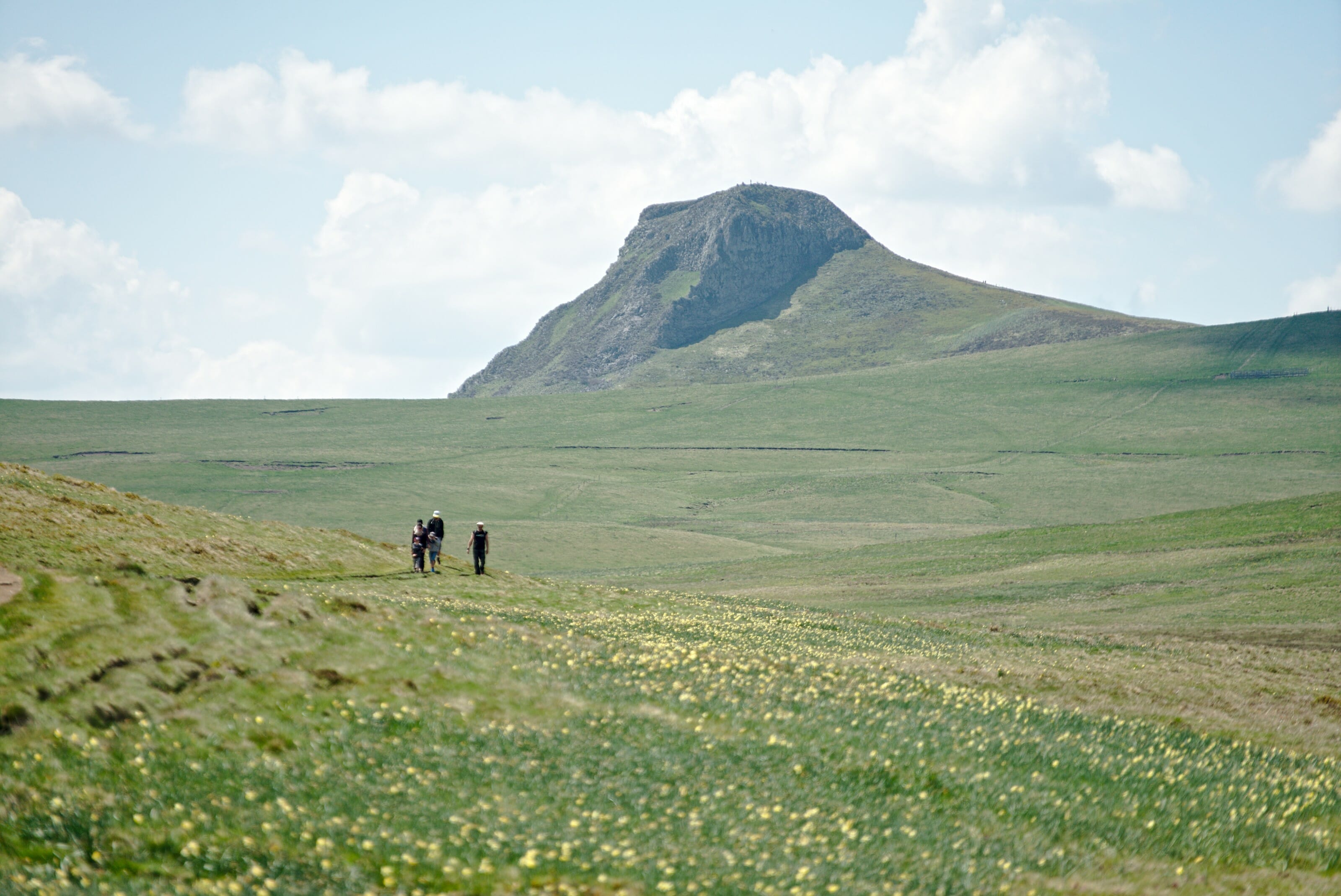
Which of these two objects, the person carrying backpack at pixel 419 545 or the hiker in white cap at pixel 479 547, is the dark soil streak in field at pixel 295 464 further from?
the person carrying backpack at pixel 419 545

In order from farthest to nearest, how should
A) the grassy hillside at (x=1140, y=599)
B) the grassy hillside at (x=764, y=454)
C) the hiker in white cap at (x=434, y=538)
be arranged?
the grassy hillside at (x=764, y=454) → the hiker in white cap at (x=434, y=538) → the grassy hillside at (x=1140, y=599)

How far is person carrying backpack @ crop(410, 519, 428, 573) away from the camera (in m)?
36.7

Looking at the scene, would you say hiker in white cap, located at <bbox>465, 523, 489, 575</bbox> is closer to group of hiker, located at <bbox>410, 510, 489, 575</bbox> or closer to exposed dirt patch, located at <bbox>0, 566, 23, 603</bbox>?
group of hiker, located at <bbox>410, 510, 489, 575</bbox>

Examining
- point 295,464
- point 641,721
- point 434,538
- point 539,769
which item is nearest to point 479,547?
point 434,538

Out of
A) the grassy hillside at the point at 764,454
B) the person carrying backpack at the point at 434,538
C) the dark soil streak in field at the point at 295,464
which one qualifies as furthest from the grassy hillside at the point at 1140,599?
the dark soil streak in field at the point at 295,464

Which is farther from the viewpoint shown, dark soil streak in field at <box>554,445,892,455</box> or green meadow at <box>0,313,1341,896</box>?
dark soil streak in field at <box>554,445,892,455</box>

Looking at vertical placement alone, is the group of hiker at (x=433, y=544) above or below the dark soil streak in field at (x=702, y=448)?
below

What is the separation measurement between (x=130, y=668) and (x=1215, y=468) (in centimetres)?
12757

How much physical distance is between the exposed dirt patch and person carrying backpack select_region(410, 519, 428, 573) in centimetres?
1707

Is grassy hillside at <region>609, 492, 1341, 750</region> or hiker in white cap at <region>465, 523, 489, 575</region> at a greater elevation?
hiker in white cap at <region>465, 523, 489, 575</region>

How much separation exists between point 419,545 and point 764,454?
370 feet

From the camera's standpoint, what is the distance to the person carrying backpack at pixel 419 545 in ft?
120

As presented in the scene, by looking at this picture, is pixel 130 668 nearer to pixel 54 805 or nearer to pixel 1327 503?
pixel 54 805

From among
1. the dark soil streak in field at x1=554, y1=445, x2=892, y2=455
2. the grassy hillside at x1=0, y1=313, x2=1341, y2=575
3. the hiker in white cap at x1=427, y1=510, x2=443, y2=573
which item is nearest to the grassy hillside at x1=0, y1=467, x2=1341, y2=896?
the hiker in white cap at x1=427, y1=510, x2=443, y2=573
